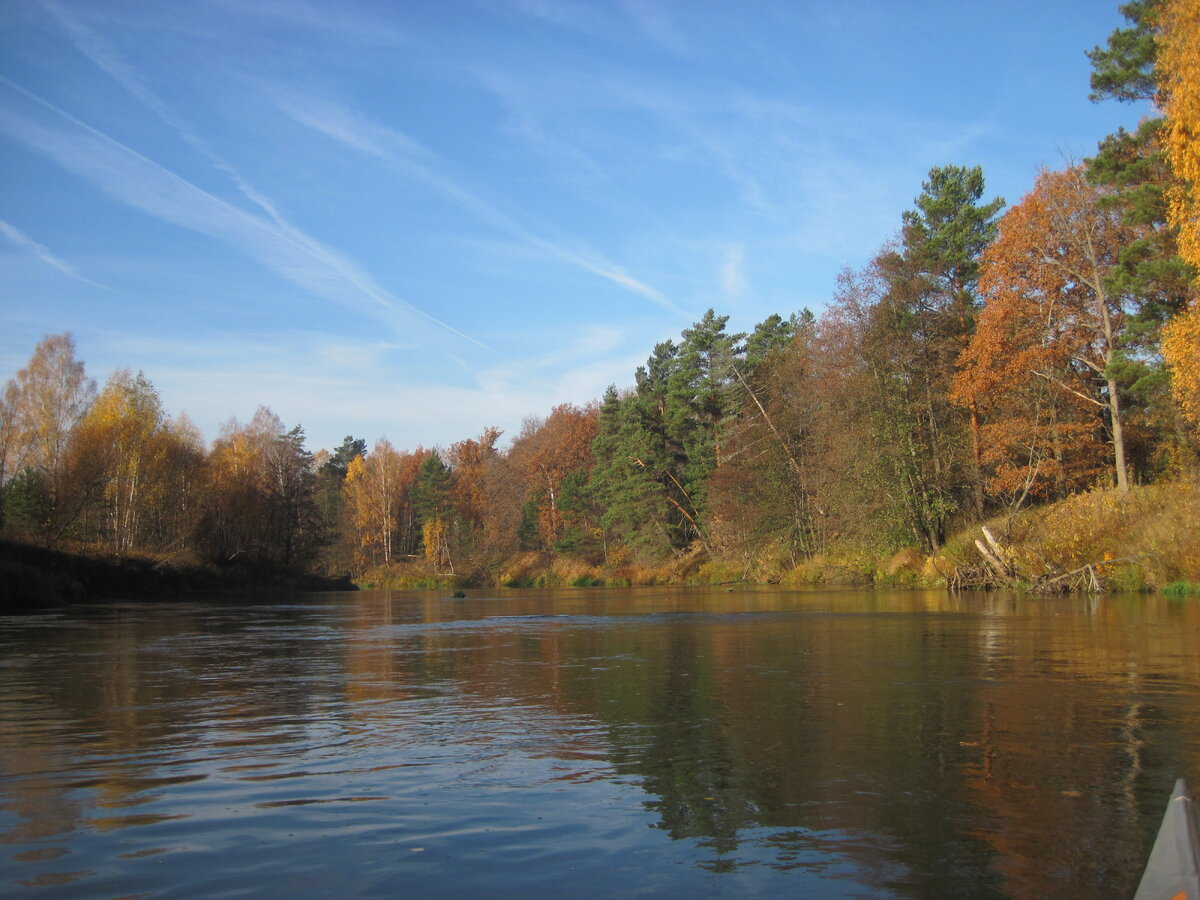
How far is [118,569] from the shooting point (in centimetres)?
4494

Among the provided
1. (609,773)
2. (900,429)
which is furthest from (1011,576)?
(609,773)

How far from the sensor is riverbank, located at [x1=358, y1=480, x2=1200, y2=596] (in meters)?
24.8

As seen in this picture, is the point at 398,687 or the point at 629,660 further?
the point at 629,660

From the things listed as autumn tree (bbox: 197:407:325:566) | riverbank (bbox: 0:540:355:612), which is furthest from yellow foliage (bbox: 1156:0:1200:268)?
autumn tree (bbox: 197:407:325:566)

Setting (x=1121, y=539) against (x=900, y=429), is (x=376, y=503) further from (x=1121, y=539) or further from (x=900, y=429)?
(x=1121, y=539)

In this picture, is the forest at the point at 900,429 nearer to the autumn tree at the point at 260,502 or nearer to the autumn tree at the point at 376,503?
the autumn tree at the point at 260,502

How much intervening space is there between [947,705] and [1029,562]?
22.7m

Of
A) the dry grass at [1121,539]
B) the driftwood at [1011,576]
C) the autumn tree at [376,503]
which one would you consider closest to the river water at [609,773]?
the dry grass at [1121,539]

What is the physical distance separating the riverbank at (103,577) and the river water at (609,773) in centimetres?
2165

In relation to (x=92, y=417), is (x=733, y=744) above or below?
below

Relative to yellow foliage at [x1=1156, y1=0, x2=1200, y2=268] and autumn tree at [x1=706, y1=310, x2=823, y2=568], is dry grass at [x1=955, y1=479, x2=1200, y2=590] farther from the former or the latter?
autumn tree at [x1=706, y1=310, x2=823, y2=568]

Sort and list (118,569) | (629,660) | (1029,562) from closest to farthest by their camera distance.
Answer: (629,660) → (1029,562) → (118,569)

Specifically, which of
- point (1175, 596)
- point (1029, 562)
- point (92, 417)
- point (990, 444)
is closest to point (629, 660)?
point (1175, 596)

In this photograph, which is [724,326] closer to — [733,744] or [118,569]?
[118,569]
